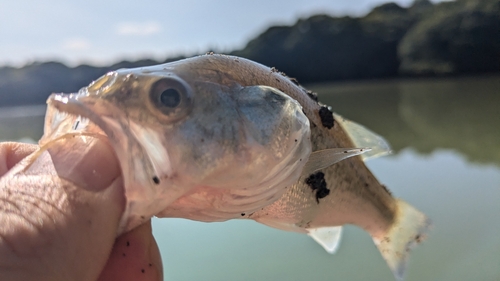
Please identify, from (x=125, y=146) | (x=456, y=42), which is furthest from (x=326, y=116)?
(x=456, y=42)

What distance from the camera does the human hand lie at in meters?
0.58

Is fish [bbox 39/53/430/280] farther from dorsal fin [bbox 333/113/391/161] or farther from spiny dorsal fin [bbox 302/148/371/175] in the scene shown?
dorsal fin [bbox 333/113/391/161]

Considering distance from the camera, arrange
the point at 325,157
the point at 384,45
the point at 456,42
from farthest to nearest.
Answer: the point at 384,45, the point at 456,42, the point at 325,157

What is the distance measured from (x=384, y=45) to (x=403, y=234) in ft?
85.4

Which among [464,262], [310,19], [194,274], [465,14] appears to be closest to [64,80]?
[194,274]

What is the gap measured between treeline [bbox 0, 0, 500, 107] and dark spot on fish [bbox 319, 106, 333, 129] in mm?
18849

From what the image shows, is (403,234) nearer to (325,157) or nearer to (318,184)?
(318,184)

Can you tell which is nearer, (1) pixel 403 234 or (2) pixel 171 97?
(2) pixel 171 97

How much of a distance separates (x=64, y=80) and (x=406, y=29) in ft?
76.8

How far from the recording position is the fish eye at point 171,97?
25.3 inches

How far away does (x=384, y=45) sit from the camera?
80.7 ft

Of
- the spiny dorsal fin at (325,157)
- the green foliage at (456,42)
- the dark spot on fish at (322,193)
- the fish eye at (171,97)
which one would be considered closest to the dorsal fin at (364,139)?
the dark spot on fish at (322,193)

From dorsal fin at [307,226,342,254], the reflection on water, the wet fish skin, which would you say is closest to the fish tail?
the wet fish skin

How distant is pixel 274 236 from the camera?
2.94m
